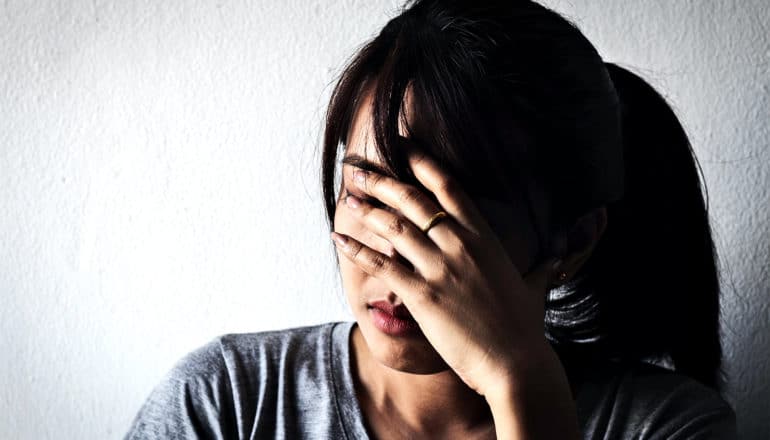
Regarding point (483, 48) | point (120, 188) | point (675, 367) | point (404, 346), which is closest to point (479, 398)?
point (404, 346)

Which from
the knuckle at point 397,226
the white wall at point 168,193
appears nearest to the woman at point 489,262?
the knuckle at point 397,226

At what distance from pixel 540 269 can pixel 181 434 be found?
1.55ft

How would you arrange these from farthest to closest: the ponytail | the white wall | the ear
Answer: the white wall
the ponytail
the ear

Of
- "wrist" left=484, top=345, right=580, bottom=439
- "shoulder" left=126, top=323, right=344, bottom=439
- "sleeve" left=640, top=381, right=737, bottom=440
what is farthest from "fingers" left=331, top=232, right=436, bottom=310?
"sleeve" left=640, top=381, right=737, bottom=440

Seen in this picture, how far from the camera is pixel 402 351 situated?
35.0 inches

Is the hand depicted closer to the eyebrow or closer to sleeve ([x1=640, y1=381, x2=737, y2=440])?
the eyebrow

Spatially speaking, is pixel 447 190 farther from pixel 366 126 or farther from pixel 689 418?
pixel 689 418

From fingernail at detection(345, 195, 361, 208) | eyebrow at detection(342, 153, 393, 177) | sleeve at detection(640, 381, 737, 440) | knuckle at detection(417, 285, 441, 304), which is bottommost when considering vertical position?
sleeve at detection(640, 381, 737, 440)

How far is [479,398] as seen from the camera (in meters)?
1.03

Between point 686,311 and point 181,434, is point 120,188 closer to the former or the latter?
point 181,434

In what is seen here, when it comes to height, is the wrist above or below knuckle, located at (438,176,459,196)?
below

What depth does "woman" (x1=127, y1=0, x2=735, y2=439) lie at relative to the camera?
2.75 feet

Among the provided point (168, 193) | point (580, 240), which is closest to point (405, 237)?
point (580, 240)

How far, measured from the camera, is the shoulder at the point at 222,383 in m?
1.00
